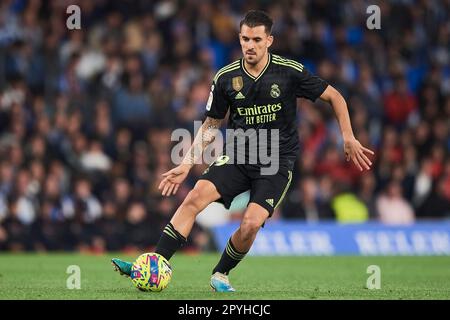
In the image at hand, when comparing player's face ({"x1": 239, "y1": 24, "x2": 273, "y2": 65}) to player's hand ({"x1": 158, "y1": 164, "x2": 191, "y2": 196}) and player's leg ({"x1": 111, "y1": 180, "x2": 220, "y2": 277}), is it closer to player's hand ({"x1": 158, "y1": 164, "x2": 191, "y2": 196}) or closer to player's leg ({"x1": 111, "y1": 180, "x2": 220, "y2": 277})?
player's hand ({"x1": 158, "y1": 164, "x2": 191, "y2": 196})

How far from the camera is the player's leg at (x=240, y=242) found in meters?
9.08

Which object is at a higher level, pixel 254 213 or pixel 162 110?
pixel 162 110

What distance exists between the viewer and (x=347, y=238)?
17.4 metres

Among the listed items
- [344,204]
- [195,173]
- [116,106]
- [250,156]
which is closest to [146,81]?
[116,106]

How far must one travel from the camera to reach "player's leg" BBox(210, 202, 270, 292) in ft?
29.8

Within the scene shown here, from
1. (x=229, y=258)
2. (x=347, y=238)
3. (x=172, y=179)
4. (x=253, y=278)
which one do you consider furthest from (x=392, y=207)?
(x=172, y=179)

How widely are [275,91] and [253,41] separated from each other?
512mm

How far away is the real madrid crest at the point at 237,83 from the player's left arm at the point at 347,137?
0.74 metres

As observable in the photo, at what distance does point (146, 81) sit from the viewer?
19266mm

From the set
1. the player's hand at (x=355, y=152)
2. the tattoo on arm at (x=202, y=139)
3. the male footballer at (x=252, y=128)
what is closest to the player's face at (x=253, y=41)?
the male footballer at (x=252, y=128)

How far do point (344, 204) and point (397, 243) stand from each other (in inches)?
54.6

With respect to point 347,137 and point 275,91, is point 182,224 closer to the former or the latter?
point 275,91

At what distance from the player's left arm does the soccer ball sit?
1891 mm

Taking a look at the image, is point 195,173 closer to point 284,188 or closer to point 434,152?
point 434,152
